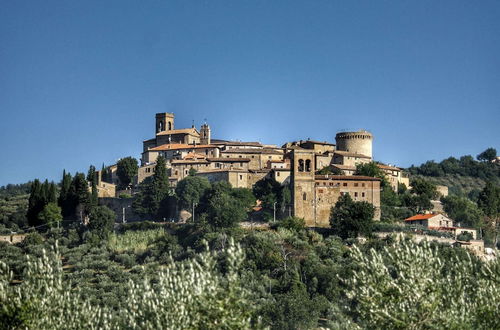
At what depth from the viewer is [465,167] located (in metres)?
125

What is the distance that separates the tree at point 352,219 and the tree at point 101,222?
1723 centimetres

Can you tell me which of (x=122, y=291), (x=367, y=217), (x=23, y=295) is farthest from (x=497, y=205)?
(x=23, y=295)

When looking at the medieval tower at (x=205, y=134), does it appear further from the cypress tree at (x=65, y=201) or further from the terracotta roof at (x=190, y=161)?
the cypress tree at (x=65, y=201)

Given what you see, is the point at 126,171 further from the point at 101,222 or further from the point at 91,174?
the point at 101,222

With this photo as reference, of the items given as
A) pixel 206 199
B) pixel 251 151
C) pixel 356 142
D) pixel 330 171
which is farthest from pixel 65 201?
pixel 356 142

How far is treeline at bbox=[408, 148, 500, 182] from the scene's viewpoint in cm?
12019

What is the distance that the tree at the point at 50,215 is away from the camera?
72938 millimetres

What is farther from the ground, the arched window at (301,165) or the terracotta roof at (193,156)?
the terracotta roof at (193,156)

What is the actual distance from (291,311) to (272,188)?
21.2 meters

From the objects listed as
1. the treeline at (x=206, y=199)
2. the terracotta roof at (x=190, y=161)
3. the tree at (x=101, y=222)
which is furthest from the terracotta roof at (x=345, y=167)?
the tree at (x=101, y=222)

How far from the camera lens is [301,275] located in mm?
60781

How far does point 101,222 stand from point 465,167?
67.3 meters

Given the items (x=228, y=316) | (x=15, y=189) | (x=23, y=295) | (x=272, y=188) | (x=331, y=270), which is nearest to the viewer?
(x=228, y=316)

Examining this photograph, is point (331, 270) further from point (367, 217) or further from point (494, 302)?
point (494, 302)
